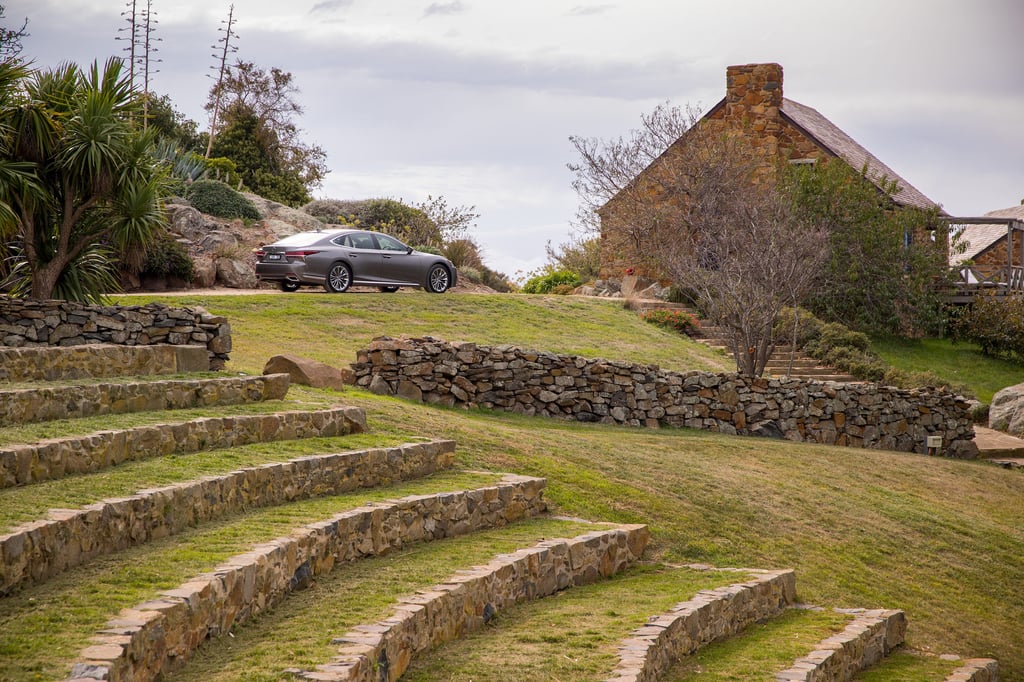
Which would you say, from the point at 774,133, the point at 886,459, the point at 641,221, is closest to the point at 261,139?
the point at 641,221

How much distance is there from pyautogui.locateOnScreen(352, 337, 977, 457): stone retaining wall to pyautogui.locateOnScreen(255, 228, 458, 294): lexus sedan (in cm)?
905

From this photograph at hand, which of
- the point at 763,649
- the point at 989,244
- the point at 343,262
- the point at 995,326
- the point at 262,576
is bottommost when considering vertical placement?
the point at 763,649

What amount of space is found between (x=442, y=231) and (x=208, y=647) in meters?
32.8

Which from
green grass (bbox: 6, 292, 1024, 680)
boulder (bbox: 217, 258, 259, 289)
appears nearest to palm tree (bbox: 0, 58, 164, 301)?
green grass (bbox: 6, 292, 1024, 680)

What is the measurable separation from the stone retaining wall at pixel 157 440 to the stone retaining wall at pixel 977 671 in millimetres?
6314

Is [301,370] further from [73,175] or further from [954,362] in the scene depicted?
[954,362]

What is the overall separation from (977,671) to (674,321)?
1857 cm

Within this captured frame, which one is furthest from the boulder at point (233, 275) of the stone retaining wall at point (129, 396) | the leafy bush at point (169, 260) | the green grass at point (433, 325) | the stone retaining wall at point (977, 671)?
the stone retaining wall at point (977, 671)

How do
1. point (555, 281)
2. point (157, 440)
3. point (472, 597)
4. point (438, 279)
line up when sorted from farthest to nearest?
point (555, 281) < point (438, 279) < point (157, 440) < point (472, 597)

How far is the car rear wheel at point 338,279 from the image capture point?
24.7 m

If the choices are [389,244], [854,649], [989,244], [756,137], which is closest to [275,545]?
[854,649]

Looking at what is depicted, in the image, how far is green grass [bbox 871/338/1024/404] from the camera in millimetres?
26969

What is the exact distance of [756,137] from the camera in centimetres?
3522

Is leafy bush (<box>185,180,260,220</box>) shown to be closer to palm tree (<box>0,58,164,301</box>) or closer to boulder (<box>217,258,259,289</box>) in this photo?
boulder (<box>217,258,259,289</box>)
